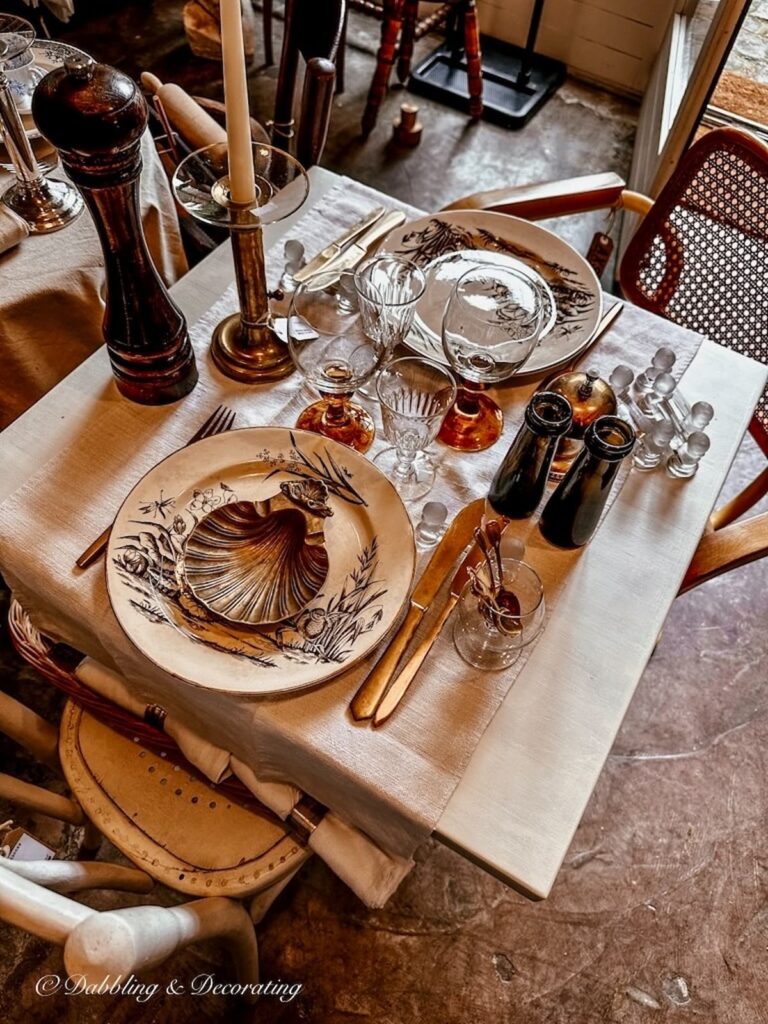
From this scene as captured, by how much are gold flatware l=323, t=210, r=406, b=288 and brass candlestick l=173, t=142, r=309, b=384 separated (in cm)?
11

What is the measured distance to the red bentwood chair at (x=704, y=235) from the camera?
1.27m

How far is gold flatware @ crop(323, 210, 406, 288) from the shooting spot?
1.06 meters

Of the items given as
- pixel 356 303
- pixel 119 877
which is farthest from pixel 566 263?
pixel 119 877

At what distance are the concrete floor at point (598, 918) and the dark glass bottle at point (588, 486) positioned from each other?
31cm

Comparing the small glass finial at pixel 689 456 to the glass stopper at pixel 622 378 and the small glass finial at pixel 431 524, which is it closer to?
the glass stopper at pixel 622 378

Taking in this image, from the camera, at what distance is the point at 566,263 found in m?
1.08

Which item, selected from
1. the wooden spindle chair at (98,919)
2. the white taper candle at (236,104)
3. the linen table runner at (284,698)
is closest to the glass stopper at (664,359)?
the linen table runner at (284,698)

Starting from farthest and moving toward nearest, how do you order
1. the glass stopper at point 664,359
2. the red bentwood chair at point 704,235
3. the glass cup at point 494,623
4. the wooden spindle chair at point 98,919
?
the red bentwood chair at point 704,235, the glass stopper at point 664,359, the glass cup at point 494,623, the wooden spindle chair at point 98,919

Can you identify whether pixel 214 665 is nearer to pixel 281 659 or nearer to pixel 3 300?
pixel 281 659

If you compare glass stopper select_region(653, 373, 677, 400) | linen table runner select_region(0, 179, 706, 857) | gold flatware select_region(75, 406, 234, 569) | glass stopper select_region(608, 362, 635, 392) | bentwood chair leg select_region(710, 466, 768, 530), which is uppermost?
glass stopper select_region(653, 373, 677, 400)

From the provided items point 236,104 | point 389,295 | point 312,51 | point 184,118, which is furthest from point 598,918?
point 184,118

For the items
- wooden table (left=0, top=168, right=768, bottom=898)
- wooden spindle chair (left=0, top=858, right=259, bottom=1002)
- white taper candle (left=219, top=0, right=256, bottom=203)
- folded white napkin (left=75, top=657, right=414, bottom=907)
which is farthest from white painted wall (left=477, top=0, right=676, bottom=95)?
wooden spindle chair (left=0, top=858, right=259, bottom=1002)

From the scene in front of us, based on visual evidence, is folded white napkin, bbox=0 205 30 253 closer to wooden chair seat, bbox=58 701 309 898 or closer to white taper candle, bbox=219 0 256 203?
white taper candle, bbox=219 0 256 203

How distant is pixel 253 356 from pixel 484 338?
277 mm
